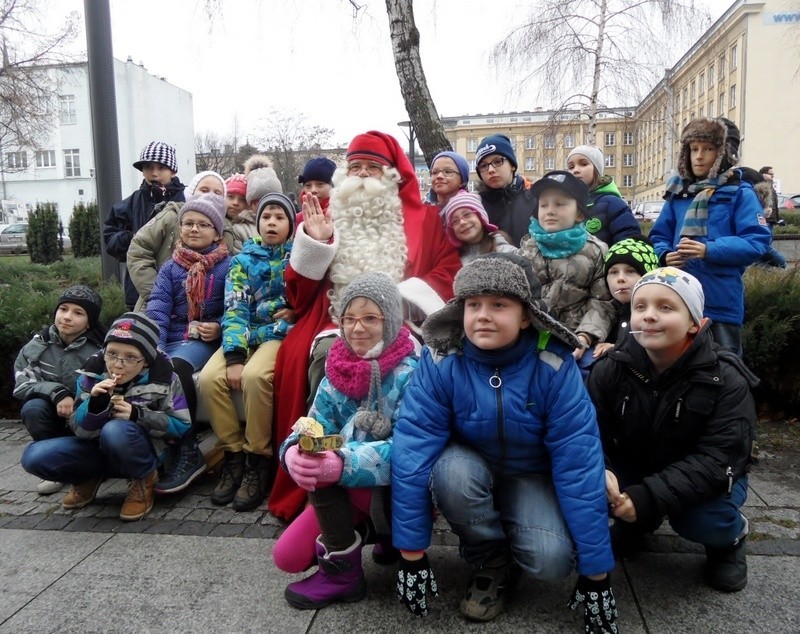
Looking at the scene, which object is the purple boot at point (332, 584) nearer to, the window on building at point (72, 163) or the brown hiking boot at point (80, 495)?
the brown hiking boot at point (80, 495)

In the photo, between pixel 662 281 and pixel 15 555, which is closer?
pixel 662 281

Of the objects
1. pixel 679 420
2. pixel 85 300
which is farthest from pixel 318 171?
pixel 679 420

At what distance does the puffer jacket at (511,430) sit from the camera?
2.38m

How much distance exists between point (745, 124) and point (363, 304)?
4905 cm

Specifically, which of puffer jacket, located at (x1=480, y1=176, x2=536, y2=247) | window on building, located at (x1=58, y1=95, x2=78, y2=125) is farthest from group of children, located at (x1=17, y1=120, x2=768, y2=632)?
window on building, located at (x1=58, y1=95, x2=78, y2=125)

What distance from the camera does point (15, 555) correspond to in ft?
10.3

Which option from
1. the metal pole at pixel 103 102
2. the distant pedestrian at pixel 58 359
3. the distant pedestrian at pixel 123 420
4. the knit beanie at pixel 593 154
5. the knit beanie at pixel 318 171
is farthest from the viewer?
the metal pole at pixel 103 102

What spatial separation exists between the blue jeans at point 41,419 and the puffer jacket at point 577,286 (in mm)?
2858

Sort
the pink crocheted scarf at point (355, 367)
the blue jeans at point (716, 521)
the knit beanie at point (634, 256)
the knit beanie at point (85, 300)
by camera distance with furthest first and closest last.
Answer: the knit beanie at point (85, 300), the knit beanie at point (634, 256), the pink crocheted scarf at point (355, 367), the blue jeans at point (716, 521)

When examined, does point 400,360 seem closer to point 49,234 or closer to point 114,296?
point 114,296

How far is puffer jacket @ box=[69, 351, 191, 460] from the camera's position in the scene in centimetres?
342

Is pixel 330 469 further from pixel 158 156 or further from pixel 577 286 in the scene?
pixel 158 156

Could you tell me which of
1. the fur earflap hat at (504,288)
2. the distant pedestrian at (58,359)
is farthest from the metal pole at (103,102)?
the fur earflap hat at (504,288)

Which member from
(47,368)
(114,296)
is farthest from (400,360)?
(114,296)
